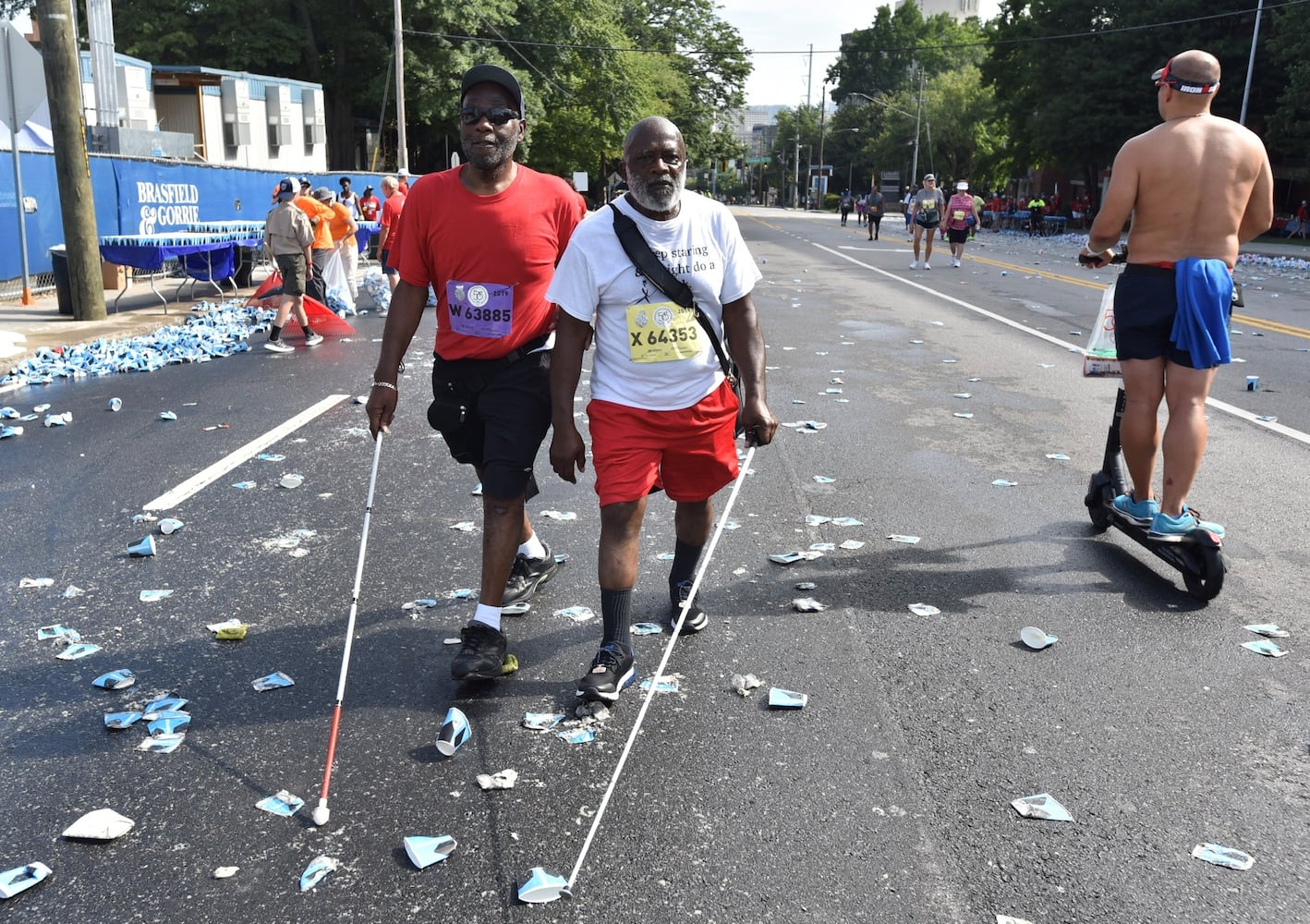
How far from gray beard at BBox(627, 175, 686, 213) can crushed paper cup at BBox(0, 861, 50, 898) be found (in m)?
2.48

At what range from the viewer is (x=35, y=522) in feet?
19.4

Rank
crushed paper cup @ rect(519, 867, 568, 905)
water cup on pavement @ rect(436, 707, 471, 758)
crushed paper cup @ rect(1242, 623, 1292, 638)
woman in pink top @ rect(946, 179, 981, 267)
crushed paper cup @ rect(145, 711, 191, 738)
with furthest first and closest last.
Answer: woman in pink top @ rect(946, 179, 981, 267)
crushed paper cup @ rect(1242, 623, 1292, 638)
crushed paper cup @ rect(145, 711, 191, 738)
water cup on pavement @ rect(436, 707, 471, 758)
crushed paper cup @ rect(519, 867, 568, 905)

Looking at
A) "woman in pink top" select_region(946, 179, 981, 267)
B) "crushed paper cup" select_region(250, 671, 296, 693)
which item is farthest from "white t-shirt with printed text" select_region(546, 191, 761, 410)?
"woman in pink top" select_region(946, 179, 981, 267)

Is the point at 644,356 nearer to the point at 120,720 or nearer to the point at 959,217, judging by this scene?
the point at 120,720

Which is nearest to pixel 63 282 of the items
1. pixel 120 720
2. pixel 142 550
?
pixel 142 550

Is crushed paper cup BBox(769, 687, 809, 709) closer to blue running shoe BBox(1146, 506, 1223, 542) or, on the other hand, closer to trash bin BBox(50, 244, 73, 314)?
blue running shoe BBox(1146, 506, 1223, 542)

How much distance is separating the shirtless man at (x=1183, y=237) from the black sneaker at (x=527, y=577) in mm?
2560

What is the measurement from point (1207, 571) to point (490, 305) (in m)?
3.06

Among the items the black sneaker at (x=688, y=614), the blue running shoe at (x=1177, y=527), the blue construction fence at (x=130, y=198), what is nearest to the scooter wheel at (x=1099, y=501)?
the blue running shoe at (x=1177, y=527)

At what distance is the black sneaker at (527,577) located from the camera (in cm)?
479

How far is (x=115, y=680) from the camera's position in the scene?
4004 millimetres

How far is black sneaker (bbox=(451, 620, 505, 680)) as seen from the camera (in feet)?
13.0

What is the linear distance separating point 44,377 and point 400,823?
8.84 m

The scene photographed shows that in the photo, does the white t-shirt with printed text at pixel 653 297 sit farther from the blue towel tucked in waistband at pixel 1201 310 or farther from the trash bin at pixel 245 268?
the trash bin at pixel 245 268
